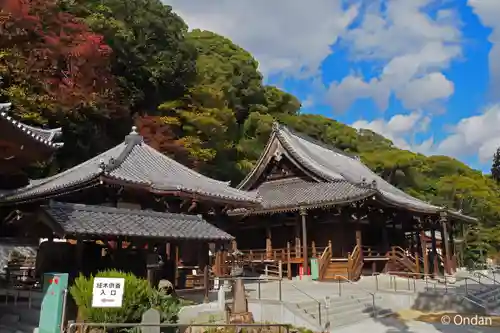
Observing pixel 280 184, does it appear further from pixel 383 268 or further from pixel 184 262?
pixel 184 262

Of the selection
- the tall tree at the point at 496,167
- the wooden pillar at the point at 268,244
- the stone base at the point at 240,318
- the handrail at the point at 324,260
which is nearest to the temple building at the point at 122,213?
the stone base at the point at 240,318

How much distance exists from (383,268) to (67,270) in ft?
53.7

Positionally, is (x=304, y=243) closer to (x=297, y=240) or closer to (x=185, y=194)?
(x=297, y=240)

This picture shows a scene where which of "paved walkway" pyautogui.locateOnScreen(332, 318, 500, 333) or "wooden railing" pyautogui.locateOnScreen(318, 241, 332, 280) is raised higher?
"wooden railing" pyautogui.locateOnScreen(318, 241, 332, 280)

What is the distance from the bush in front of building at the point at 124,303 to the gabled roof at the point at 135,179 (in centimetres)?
394

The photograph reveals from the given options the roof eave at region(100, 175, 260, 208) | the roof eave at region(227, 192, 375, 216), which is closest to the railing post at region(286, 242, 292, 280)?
the roof eave at region(227, 192, 375, 216)

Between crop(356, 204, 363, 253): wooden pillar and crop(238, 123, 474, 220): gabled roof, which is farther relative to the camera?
crop(238, 123, 474, 220): gabled roof

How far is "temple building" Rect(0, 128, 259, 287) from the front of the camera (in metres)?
12.4

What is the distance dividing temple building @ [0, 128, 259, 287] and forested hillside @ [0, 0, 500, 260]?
7.88 m

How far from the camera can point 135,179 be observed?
14.5 meters

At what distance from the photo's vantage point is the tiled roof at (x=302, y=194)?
21234mm

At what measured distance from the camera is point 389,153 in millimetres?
51438

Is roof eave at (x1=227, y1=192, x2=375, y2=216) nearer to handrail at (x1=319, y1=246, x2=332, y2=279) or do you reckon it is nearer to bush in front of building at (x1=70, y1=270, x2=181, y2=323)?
handrail at (x1=319, y1=246, x2=332, y2=279)

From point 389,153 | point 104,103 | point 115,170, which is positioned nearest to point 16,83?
point 104,103
